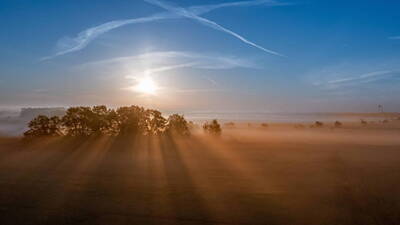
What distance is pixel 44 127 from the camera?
76.6 feet

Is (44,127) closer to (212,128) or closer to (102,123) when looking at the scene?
(102,123)

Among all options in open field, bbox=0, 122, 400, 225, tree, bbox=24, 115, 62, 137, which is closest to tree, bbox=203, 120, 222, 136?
open field, bbox=0, 122, 400, 225

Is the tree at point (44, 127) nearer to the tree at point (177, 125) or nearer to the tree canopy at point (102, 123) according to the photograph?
the tree canopy at point (102, 123)

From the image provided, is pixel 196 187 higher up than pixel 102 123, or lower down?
lower down

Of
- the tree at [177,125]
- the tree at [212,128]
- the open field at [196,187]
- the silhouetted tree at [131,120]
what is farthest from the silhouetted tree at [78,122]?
A: the tree at [212,128]

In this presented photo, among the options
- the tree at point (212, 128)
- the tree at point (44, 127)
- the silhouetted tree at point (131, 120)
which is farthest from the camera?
the tree at point (212, 128)

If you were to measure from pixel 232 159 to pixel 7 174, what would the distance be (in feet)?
32.5

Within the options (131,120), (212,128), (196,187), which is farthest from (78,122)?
(196,187)

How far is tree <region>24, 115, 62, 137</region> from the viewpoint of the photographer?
2323cm

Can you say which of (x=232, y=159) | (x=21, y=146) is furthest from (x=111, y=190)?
(x=21, y=146)

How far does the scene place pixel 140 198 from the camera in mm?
9680

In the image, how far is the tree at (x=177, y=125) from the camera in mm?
25891

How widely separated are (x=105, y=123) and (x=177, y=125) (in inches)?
212

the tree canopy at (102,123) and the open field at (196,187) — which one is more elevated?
the tree canopy at (102,123)
